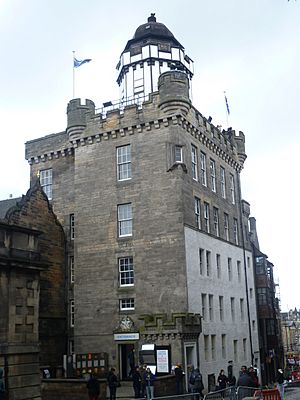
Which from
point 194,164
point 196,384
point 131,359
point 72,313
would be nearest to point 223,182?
point 194,164

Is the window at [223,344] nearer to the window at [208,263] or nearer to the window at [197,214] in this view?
the window at [208,263]

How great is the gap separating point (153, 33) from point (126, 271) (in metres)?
18.0

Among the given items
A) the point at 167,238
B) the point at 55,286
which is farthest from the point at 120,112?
the point at 55,286

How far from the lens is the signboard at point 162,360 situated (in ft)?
94.9

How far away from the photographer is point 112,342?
32.1 meters

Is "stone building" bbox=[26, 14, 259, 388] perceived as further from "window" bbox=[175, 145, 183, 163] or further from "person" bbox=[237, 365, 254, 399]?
"person" bbox=[237, 365, 254, 399]

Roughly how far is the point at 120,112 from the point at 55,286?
40.3ft

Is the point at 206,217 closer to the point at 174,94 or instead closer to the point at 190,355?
the point at 174,94

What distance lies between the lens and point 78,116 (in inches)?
1430

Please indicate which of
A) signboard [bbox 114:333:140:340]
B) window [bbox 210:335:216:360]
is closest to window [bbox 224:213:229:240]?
window [bbox 210:335:216:360]

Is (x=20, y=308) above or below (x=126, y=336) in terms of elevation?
above

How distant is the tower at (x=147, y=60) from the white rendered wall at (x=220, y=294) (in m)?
11.8

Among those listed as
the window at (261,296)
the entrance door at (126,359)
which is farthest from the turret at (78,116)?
the window at (261,296)

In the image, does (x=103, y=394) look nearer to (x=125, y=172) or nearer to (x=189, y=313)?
(x=189, y=313)
